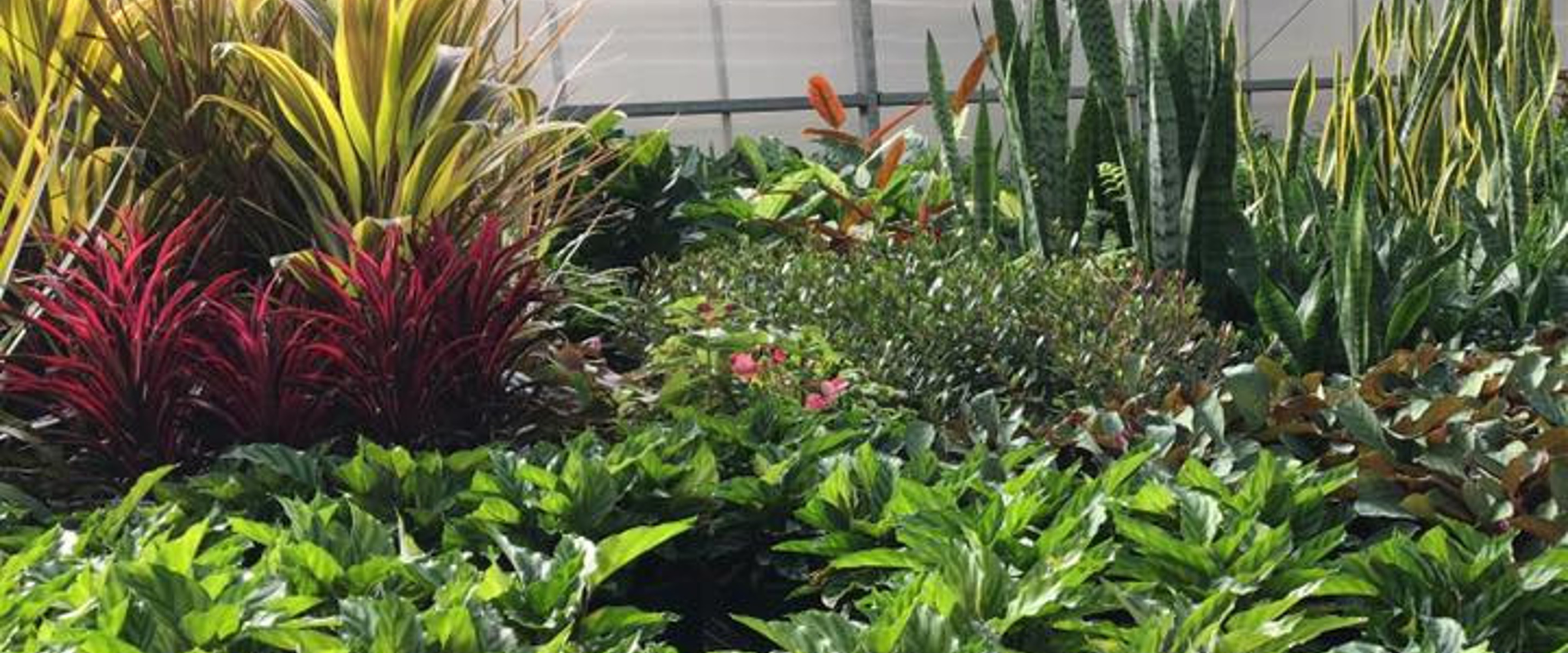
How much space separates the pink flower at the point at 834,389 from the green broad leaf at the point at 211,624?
1.33m

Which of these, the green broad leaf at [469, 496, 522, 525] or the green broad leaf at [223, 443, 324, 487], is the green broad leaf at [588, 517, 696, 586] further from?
the green broad leaf at [223, 443, 324, 487]

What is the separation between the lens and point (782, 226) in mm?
4438

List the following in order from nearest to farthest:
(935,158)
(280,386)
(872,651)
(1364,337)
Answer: (872,651)
(280,386)
(1364,337)
(935,158)

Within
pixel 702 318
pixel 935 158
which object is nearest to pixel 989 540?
pixel 702 318

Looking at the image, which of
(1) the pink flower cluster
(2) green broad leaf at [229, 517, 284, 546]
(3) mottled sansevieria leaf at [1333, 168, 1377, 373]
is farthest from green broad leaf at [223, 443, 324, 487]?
(3) mottled sansevieria leaf at [1333, 168, 1377, 373]

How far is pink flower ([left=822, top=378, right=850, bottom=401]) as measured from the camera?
264cm

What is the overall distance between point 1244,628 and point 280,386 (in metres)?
1.61

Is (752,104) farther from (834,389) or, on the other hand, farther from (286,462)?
(286,462)

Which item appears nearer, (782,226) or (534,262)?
(534,262)

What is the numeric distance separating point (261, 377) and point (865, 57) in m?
7.78

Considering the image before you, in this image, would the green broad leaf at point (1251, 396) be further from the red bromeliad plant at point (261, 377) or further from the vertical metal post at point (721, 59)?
the vertical metal post at point (721, 59)

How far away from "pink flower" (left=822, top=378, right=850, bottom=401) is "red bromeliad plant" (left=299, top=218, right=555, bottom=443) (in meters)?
0.48

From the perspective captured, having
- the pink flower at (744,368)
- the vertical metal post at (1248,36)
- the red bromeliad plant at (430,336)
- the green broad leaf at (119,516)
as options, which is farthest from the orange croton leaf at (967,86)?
the vertical metal post at (1248,36)

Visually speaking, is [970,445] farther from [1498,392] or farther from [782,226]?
[782,226]
